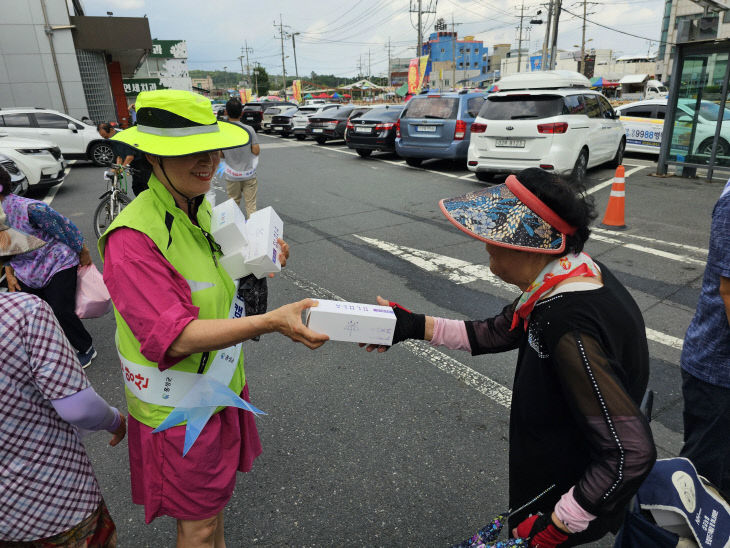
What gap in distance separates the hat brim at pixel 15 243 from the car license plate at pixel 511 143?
27.6 ft

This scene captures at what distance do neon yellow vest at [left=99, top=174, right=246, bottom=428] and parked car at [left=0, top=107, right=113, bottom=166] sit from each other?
1434 centimetres

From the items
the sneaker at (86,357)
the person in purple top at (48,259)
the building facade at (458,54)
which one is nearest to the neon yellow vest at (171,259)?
the person in purple top at (48,259)

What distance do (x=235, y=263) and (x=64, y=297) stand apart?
248cm

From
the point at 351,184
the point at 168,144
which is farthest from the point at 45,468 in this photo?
the point at 351,184

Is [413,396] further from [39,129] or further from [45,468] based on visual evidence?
Answer: [39,129]

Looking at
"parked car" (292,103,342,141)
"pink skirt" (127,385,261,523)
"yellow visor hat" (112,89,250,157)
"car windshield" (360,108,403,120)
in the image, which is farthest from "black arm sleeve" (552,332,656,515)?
"parked car" (292,103,342,141)

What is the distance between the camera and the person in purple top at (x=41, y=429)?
1.37 m

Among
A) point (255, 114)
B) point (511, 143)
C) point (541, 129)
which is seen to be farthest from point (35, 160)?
point (255, 114)

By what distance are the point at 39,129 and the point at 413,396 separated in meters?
15.2

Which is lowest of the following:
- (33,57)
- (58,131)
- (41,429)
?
(41,429)

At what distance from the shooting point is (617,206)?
24.5ft

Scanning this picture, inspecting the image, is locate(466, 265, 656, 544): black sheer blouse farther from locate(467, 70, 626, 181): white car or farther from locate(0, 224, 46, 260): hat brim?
locate(467, 70, 626, 181): white car

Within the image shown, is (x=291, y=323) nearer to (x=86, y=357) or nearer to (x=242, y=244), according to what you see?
(x=242, y=244)

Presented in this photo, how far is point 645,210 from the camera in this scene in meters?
8.51
